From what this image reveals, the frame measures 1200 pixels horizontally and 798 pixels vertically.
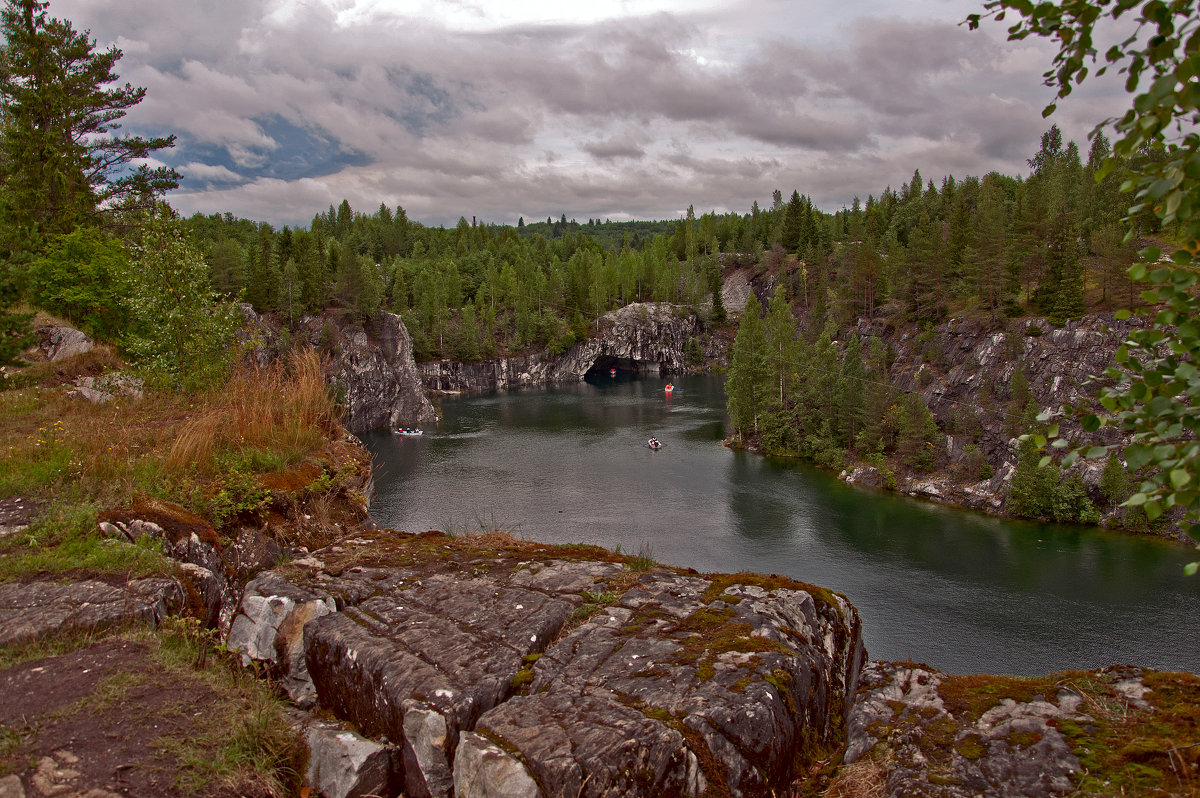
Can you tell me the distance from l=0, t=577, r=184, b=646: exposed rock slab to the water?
30.6 ft

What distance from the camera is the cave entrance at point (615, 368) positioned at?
129 meters

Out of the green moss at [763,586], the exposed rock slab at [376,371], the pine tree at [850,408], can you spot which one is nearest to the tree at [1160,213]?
the green moss at [763,586]

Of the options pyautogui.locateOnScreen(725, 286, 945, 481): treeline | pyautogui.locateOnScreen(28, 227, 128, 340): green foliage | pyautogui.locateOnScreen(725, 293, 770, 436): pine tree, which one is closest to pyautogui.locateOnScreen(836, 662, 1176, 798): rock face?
pyautogui.locateOnScreen(28, 227, 128, 340): green foliage

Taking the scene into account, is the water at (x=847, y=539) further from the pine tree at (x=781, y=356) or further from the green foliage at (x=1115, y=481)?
the pine tree at (x=781, y=356)

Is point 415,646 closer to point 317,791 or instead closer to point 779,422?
point 317,791

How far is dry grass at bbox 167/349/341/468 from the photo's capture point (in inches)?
332

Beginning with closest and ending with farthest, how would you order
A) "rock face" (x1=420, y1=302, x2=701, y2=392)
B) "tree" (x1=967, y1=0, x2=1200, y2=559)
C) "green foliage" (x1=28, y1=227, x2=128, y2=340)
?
"tree" (x1=967, y1=0, x2=1200, y2=559)
"green foliage" (x1=28, y1=227, x2=128, y2=340)
"rock face" (x1=420, y1=302, x2=701, y2=392)

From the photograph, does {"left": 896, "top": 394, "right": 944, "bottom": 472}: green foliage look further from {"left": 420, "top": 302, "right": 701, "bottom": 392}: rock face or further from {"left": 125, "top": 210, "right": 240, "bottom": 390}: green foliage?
{"left": 420, "top": 302, "right": 701, "bottom": 392}: rock face

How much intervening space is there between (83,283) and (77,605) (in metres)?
16.0

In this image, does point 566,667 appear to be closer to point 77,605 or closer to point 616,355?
point 77,605

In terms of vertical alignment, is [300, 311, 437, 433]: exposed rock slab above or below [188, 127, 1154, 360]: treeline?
below

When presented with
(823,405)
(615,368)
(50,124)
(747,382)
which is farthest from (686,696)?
(615,368)

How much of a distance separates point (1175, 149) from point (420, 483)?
4974cm

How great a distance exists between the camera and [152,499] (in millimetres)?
7266
